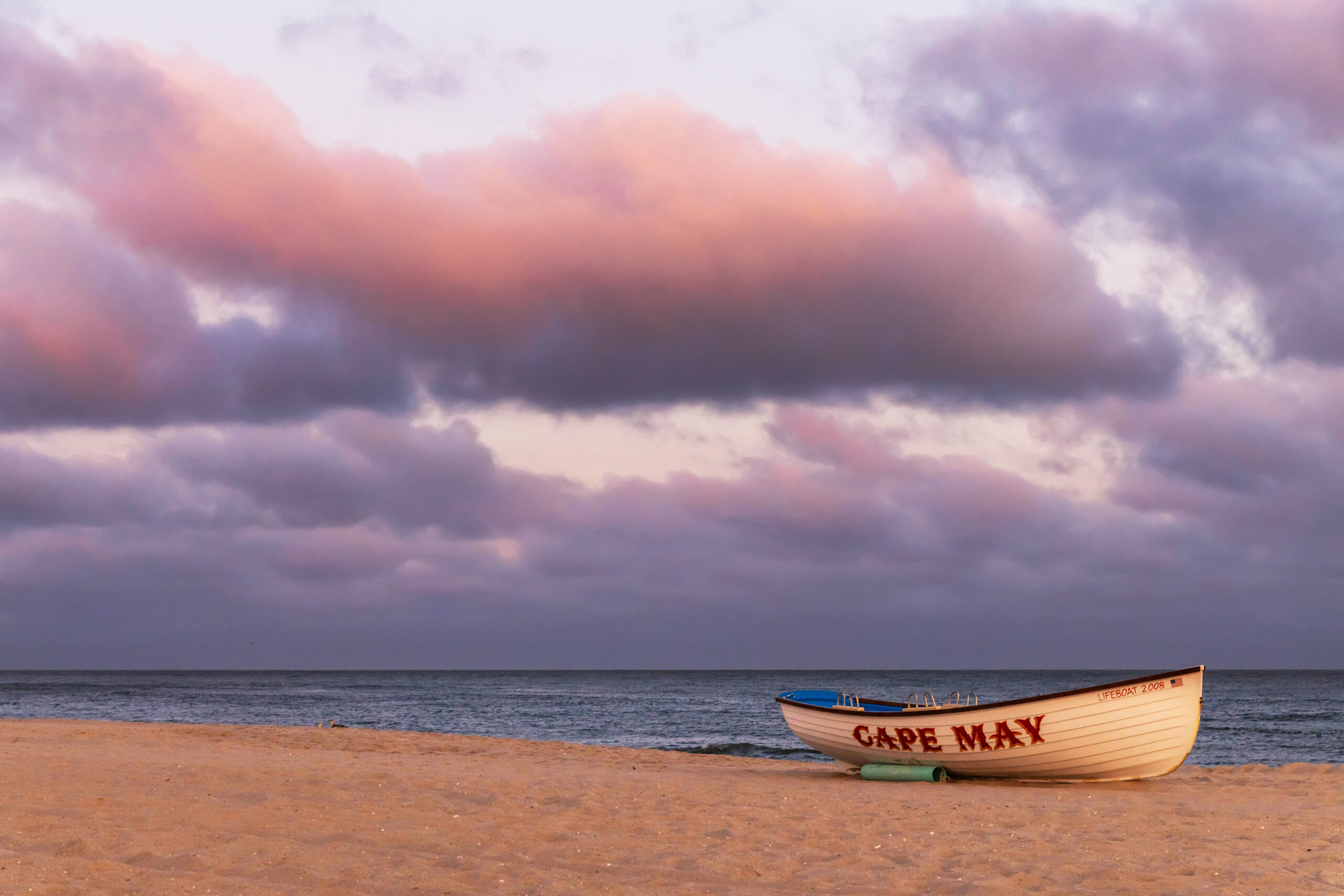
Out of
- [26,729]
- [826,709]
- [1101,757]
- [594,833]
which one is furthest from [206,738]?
[1101,757]

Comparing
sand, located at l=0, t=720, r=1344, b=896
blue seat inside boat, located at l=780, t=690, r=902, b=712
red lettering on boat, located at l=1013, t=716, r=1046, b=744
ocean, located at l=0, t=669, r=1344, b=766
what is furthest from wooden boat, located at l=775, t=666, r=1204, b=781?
ocean, located at l=0, t=669, r=1344, b=766

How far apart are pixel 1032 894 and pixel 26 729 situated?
2297cm

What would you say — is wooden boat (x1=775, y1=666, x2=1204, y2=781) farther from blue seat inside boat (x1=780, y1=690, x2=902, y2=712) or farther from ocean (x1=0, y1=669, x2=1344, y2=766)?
ocean (x1=0, y1=669, x2=1344, y2=766)

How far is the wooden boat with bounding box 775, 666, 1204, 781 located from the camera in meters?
15.1

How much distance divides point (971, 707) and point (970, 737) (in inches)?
18.9

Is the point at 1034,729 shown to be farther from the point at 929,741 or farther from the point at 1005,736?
the point at 929,741

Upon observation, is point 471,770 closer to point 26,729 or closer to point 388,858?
point 388,858

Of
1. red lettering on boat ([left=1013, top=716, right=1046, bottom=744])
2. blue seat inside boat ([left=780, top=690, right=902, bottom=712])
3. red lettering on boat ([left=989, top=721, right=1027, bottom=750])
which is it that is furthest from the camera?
blue seat inside boat ([left=780, top=690, right=902, bottom=712])

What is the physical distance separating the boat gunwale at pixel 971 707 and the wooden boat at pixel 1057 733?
24mm

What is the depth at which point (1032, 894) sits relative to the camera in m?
7.60

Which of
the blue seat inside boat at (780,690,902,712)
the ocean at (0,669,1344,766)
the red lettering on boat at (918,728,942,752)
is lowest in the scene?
the ocean at (0,669,1344,766)

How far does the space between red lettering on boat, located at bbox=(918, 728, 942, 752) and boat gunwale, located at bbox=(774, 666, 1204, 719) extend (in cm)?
26

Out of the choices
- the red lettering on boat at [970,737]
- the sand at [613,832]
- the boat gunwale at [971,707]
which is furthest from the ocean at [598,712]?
the sand at [613,832]

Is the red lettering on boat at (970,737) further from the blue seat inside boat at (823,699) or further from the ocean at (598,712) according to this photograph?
the ocean at (598,712)
